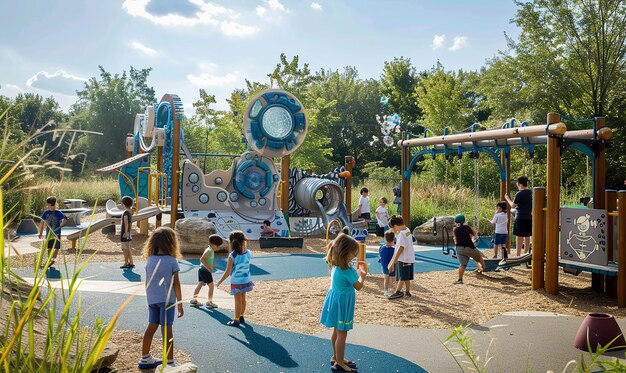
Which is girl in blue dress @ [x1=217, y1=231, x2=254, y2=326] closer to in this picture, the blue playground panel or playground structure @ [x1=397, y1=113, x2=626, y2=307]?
the blue playground panel

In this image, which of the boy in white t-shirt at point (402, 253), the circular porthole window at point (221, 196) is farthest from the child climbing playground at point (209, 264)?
the circular porthole window at point (221, 196)

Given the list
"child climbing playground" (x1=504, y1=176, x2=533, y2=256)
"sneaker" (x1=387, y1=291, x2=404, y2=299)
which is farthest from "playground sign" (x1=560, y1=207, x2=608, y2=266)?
"sneaker" (x1=387, y1=291, x2=404, y2=299)

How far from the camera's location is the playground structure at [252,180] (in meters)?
17.7

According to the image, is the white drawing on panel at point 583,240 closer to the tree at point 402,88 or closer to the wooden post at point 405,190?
the wooden post at point 405,190

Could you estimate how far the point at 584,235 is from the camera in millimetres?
9523

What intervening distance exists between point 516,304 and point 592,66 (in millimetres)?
21783

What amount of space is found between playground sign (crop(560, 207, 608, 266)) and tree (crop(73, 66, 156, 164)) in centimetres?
4388

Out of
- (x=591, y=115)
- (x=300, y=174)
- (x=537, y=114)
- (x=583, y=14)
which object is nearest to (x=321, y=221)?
(x=300, y=174)

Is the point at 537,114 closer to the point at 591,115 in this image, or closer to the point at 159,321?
the point at 591,115

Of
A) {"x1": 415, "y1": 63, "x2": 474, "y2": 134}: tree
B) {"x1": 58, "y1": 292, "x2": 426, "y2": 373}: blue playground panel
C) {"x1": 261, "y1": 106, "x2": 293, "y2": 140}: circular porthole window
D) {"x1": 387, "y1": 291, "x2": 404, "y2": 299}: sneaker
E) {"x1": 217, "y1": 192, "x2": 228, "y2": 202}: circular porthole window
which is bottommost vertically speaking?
{"x1": 58, "y1": 292, "x2": 426, "y2": 373}: blue playground panel

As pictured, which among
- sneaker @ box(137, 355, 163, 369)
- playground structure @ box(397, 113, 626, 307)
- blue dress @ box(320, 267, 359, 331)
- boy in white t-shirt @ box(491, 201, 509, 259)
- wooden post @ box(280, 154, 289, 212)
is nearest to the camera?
sneaker @ box(137, 355, 163, 369)

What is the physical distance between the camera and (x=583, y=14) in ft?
85.5

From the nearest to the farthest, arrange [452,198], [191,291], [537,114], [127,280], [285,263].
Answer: [191,291] < [127,280] < [285,263] < [452,198] < [537,114]

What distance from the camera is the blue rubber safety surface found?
1080 centimetres
